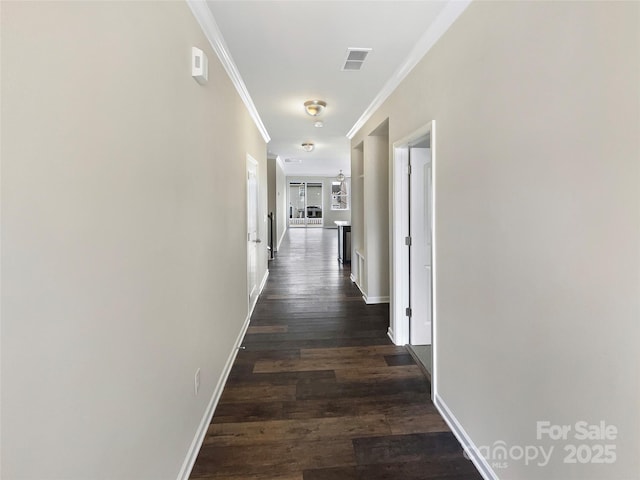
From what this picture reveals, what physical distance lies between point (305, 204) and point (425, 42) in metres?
14.2

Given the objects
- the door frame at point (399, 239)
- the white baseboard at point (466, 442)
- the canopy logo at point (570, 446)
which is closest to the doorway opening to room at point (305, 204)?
the door frame at point (399, 239)

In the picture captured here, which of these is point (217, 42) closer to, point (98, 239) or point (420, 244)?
point (98, 239)

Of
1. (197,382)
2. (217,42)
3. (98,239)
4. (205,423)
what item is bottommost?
(205,423)

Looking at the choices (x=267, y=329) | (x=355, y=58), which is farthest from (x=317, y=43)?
(x=267, y=329)

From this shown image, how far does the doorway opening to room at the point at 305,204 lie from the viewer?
638 inches

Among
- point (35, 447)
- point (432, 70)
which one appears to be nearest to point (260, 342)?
point (35, 447)

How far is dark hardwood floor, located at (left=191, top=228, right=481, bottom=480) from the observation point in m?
1.77

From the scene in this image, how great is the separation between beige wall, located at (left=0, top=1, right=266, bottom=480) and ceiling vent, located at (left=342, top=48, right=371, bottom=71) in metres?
1.22

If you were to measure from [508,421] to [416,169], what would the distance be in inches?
85.5

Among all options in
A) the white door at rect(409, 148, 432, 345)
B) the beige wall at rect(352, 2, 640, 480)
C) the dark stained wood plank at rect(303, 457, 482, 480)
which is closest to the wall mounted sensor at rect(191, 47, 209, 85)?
the beige wall at rect(352, 2, 640, 480)

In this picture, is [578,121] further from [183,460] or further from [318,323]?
[318,323]

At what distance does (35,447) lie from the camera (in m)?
0.74

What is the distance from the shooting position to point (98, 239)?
37.6 inches

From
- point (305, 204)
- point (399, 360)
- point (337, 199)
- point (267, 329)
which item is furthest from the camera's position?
point (305, 204)
